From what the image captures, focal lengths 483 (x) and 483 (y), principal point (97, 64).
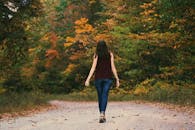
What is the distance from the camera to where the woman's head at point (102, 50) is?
41.4 feet

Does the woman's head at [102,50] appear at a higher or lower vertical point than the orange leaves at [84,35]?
lower

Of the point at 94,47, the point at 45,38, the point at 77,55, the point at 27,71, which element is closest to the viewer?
the point at 94,47

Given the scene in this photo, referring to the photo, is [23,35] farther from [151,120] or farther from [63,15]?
[63,15]

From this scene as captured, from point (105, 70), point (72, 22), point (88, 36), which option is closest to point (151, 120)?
point (105, 70)

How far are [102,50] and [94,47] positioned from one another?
86.6ft

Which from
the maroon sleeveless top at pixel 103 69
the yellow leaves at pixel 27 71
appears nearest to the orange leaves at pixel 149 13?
the yellow leaves at pixel 27 71

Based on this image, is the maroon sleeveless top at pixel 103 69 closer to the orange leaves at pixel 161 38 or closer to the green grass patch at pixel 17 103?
the green grass patch at pixel 17 103

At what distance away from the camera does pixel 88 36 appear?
129ft

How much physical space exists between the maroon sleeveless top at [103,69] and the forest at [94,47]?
21.3 feet

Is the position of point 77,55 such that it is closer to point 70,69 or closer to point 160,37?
point 70,69

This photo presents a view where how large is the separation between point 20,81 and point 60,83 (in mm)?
4505

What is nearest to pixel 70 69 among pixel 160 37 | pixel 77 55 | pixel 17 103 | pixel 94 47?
pixel 77 55

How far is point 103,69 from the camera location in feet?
41.7

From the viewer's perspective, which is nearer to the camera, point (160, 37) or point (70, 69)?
point (160, 37)
